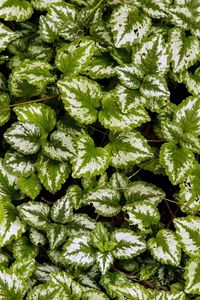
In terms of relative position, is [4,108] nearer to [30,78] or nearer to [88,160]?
[30,78]

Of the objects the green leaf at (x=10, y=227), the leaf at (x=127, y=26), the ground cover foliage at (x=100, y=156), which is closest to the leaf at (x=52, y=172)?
the ground cover foliage at (x=100, y=156)

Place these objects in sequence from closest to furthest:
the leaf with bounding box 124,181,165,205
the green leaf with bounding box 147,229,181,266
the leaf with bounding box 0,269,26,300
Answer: the leaf with bounding box 0,269,26,300
the green leaf with bounding box 147,229,181,266
the leaf with bounding box 124,181,165,205

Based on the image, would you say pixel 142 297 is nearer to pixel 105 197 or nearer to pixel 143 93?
pixel 105 197

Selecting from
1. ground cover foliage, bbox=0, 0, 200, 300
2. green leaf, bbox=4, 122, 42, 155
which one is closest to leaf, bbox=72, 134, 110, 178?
ground cover foliage, bbox=0, 0, 200, 300

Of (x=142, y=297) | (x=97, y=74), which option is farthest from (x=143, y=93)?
(x=142, y=297)

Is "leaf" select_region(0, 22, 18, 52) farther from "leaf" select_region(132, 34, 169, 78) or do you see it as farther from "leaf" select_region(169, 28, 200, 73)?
"leaf" select_region(169, 28, 200, 73)

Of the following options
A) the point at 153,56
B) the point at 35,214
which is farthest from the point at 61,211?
the point at 153,56
